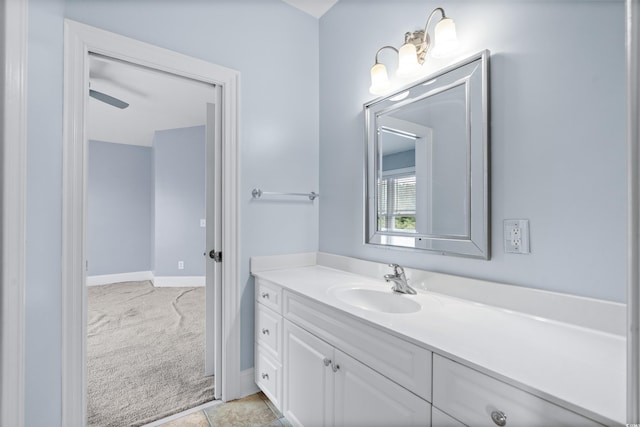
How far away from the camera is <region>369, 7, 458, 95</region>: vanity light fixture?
127 cm

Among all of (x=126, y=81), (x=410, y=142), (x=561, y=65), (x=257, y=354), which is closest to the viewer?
(x=561, y=65)

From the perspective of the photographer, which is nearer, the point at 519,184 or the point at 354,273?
the point at 519,184

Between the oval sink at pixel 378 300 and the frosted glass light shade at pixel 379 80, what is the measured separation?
110 centimetres

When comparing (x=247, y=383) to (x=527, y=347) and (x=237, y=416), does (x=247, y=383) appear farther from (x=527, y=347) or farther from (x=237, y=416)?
(x=527, y=347)

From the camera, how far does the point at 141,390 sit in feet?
6.07

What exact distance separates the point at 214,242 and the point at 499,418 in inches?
65.0

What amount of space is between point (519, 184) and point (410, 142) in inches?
22.8

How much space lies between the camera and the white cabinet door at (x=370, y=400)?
0.89m

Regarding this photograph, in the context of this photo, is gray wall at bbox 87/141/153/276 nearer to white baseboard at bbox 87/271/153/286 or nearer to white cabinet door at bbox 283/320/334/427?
white baseboard at bbox 87/271/153/286

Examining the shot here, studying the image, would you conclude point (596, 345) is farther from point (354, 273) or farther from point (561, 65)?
point (354, 273)

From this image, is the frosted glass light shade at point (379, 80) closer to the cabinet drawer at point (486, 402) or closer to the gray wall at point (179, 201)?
the cabinet drawer at point (486, 402)

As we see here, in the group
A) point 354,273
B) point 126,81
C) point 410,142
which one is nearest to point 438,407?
point 354,273

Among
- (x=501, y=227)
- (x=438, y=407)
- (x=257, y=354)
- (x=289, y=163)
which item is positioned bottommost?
(x=257, y=354)

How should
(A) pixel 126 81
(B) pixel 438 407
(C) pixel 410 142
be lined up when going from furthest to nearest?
(A) pixel 126 81 < (C) pixel 410 142 < (B) pixel 438 407
